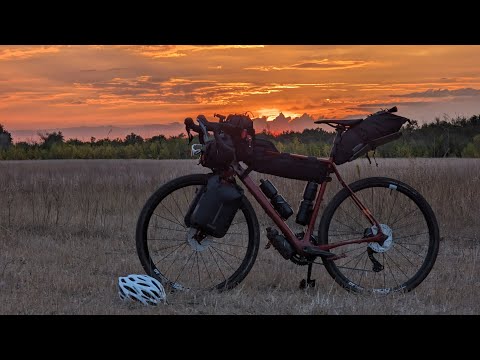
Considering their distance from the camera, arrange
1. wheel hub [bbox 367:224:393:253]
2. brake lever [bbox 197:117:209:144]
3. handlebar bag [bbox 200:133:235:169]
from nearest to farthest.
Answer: handlebar bag [bbox 200:133:235:169]
brake lever [bbox 197:117:209:144]
wheel hub [bbox 367:224:393:253]

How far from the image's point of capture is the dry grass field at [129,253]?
6.18m

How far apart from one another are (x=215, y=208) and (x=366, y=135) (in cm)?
141

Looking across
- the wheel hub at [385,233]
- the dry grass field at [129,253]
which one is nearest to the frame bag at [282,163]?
the wheel hub at [385,233]

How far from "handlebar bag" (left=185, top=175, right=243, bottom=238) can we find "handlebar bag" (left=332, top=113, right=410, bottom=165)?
0.91 m

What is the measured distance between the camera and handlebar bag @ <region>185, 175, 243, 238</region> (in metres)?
6.20

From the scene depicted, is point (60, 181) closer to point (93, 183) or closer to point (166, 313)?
point (93, 183)

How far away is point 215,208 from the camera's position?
20.4 ft

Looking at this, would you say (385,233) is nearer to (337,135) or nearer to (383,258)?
(337,135)

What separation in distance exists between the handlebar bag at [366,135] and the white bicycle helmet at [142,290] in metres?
1.81

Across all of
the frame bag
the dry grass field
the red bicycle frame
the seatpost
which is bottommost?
the dry grass field

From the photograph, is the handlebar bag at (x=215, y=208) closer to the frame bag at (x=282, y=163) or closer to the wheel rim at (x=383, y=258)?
the frame bag at (x=282, y=163)

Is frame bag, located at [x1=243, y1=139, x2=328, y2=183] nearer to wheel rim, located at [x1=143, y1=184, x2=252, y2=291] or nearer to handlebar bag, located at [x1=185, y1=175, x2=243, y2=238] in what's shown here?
handlebar bag, located at [x1=185, y1=175, x2=243, y2=238]

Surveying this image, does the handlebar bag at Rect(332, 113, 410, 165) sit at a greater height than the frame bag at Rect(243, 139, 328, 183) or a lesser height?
greater

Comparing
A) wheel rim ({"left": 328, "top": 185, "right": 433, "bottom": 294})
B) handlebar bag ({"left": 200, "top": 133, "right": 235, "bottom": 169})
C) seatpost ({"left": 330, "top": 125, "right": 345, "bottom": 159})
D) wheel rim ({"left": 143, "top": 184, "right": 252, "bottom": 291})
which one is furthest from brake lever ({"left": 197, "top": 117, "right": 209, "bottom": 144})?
wheel rim ({"left": 328, "top": 185, "right": 433, "bottom": 294})
